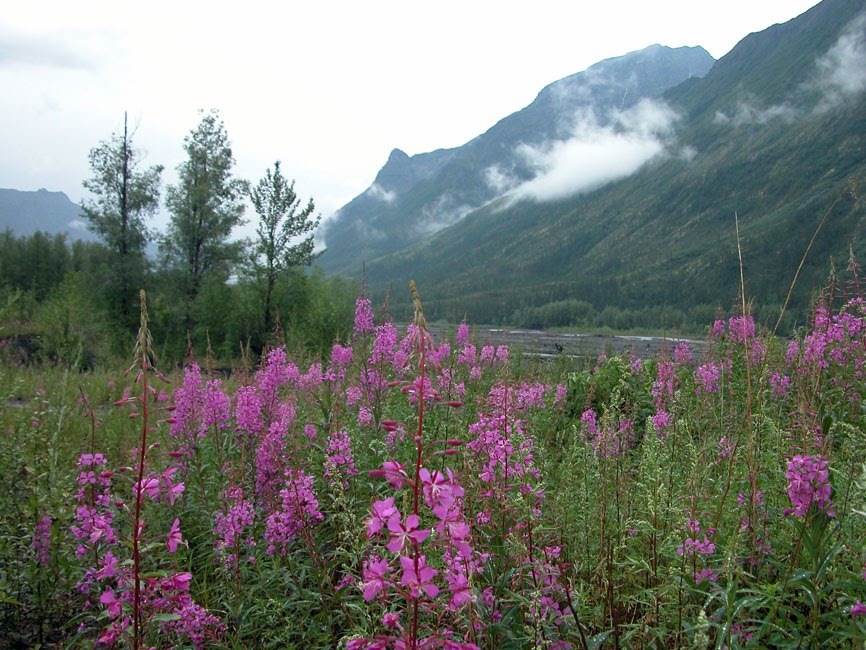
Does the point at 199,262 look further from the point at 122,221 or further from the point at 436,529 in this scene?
the point at 436,529

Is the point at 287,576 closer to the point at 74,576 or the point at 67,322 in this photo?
the point at 74,576

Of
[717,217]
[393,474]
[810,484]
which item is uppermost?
[717,217]

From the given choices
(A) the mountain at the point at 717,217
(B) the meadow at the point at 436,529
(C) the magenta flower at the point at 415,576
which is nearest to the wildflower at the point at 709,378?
(B) the meadow at the point at 436,529

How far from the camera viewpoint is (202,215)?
29.6m

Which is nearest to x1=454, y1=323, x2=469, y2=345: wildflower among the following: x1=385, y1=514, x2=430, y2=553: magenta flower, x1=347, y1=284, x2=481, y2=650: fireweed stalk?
x1=347, y1=284, x2=481, y2=650: fireweed stalk

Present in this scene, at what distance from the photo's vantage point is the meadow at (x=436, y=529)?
1811mm

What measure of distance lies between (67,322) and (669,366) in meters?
16.2

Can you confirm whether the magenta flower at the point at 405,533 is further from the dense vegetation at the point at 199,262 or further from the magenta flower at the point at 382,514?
the dense vegetation at the point at 199,262

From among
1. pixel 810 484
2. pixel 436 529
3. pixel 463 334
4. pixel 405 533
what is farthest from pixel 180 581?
pixel 463 334

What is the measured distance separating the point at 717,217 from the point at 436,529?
159048 mm

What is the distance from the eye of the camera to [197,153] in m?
30.0

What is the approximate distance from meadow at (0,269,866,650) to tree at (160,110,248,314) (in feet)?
85.5

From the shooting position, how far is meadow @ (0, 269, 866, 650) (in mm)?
1811

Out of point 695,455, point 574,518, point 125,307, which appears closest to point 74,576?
point 574,518
